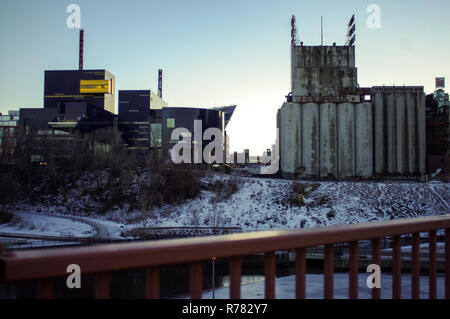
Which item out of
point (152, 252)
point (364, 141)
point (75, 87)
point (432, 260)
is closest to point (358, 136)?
point (364, 141)

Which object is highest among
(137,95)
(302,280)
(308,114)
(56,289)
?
(137,95)

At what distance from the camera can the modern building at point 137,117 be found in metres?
122

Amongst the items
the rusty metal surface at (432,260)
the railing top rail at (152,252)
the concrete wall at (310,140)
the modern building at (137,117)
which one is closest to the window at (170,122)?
the modern building at (137,117)

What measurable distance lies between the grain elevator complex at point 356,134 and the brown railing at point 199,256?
56629 millimetres

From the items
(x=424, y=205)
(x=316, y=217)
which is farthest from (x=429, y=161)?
(x=316, y=217)

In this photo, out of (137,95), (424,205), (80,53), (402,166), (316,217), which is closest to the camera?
(316,217)

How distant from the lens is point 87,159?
61.4m

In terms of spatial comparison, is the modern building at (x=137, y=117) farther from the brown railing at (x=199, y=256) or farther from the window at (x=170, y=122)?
the brown railing at (x=199, y=256)

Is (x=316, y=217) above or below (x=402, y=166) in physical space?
below

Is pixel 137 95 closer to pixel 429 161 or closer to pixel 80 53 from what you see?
pixel 80 53

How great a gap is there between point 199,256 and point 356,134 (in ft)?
200

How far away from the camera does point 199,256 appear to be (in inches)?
81.5

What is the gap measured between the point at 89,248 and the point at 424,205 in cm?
5228
